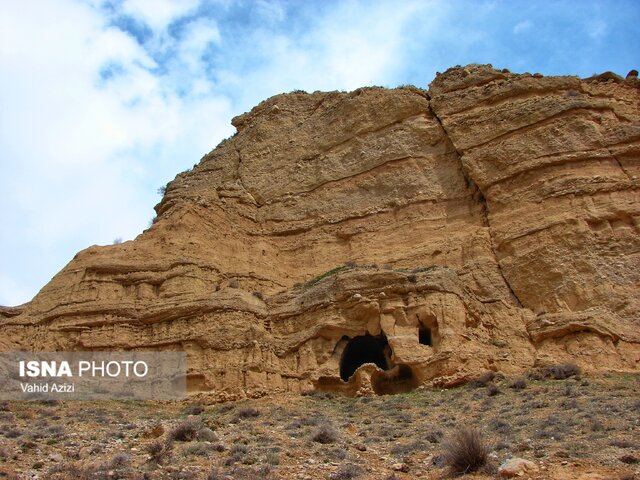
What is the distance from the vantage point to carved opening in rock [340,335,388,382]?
25.9 metres

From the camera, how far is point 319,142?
115 ft

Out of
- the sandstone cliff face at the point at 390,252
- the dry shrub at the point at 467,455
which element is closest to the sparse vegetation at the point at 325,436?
the dry shrub at the point at 467,455

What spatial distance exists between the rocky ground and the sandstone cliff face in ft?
7.64

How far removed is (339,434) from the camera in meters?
16.9

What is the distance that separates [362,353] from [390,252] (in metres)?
4.86

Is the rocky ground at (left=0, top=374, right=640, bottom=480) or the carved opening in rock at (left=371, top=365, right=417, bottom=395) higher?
the carved opening in rock at (left=371, top=365, right=417, bottom=395)

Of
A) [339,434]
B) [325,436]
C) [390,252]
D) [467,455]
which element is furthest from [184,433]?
[390,252]

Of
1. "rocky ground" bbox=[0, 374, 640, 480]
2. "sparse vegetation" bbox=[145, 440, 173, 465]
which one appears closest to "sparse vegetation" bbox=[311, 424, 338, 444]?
"rocky ground" bbox=[0, 374, 640, 480]

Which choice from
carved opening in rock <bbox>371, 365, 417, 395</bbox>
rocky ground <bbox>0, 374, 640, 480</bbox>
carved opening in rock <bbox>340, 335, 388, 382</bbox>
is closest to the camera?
rocky ground <bbox>0, 374, 640, 480</bbox>

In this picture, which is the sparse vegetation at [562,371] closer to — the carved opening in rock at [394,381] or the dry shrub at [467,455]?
the carved opening in rock at [394,381]

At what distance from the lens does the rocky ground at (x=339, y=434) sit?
1352cm

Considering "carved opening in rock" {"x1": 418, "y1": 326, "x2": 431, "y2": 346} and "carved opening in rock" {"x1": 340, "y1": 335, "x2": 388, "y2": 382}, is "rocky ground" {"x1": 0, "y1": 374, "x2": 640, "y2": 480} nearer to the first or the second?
"carved opening in rock" {"x1": 418, "y1": 326, "x2": 431, "y2": 346}

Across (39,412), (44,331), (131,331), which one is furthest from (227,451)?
(44,331)

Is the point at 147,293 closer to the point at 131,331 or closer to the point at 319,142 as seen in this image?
the point at 131,331
